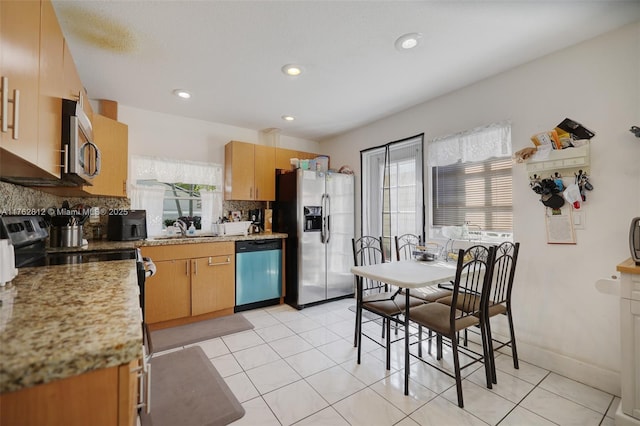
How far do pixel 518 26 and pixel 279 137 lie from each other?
10.2 feet

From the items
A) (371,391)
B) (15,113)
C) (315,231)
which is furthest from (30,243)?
(315,231)

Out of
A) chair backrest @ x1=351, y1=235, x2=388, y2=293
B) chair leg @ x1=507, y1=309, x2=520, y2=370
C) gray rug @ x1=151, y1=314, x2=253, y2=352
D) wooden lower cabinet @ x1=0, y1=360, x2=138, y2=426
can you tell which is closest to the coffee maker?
gray rug @ x1=151, y1=314, x2=253, y2=352

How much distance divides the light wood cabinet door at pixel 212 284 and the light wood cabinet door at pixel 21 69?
2.12 meters

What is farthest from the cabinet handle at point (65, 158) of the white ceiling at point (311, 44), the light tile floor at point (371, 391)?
the light tile floor at point (371, 391)

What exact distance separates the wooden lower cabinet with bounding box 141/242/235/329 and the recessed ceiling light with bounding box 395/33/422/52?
8.53ft

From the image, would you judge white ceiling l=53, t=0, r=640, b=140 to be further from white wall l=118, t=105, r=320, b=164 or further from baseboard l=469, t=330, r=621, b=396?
baseboard l=469, t=330, r=621, b=396

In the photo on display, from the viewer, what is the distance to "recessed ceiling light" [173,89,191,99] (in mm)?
2817

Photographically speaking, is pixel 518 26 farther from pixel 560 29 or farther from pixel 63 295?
pixel 63 295

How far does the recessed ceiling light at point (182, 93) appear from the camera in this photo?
2817 millimetres

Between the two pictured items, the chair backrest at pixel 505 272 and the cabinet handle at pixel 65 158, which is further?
the chair backrest at pixel 505 272

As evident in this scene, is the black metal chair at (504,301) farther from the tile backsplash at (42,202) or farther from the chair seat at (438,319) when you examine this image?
the tile backsplash at (42,202)

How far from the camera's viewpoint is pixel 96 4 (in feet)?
5.40

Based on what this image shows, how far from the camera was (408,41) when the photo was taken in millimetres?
1991

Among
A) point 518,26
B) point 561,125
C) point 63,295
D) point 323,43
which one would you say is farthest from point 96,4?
point 561,125
